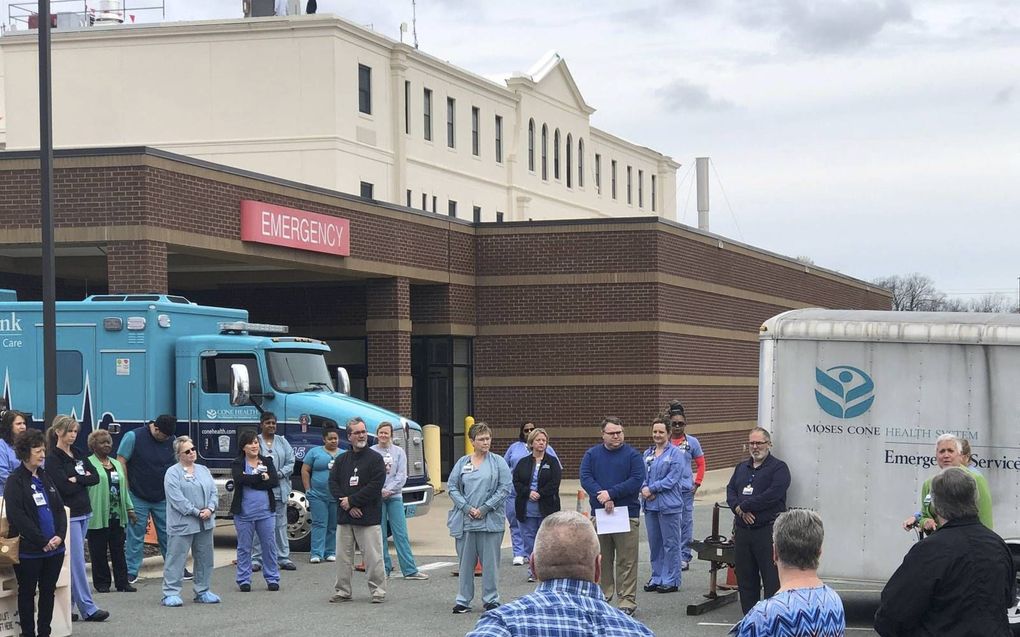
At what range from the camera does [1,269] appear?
91.5ft

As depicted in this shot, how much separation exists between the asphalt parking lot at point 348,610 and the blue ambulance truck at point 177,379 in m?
2.37

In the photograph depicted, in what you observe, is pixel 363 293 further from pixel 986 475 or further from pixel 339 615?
pixel 986 475

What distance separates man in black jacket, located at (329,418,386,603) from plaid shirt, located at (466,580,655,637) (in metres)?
9.91

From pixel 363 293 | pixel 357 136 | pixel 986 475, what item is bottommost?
pixel 986 475

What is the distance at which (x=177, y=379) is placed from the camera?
63.9 feet

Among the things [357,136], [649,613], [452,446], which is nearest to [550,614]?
[649,613]

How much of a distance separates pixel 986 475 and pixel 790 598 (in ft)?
23.7

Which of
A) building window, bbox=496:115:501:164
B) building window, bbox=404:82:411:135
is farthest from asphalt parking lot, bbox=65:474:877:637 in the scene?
building window, bbox=496:115:501:164

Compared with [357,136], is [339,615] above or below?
below

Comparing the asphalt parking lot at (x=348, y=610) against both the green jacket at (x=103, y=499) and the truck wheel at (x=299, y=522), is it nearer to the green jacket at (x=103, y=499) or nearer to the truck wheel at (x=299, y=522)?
the green jacket at (x=103, y=499)

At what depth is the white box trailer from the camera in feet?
40.2

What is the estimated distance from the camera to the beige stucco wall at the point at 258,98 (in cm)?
3928

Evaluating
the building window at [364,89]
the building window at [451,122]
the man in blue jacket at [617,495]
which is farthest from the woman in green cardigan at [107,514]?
the building window at [451,122]

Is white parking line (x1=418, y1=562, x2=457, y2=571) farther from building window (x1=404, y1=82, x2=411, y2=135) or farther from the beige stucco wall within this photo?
building window (x1=404, y1=82, x2=411, y2=135)
